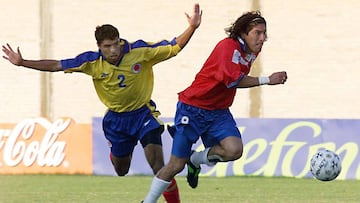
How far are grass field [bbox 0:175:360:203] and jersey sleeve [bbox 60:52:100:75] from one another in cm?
262

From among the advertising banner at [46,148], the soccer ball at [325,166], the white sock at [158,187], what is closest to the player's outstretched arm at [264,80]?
the white sock at [158,187]

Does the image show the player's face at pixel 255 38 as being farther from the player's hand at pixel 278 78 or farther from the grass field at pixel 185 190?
the grass field at pixel 185 190

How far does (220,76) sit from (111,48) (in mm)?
1190

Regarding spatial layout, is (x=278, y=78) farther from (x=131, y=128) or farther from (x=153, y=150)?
(x=131, y=128)

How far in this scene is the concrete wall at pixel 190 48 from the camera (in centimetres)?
2198

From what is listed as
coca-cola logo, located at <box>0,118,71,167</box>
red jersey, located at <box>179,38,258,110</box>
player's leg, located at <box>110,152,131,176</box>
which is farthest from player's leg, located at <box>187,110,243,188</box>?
coca-cola logo, located at <box>0,118,71,167</box>

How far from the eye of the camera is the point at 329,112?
22250 mm

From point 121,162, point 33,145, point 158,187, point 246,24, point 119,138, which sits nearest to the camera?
point 158,187

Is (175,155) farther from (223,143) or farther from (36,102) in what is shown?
(36,102)

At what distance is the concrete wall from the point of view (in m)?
22.0

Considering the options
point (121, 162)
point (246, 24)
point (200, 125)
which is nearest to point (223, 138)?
point (200, 125)

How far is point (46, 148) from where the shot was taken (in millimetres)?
19500

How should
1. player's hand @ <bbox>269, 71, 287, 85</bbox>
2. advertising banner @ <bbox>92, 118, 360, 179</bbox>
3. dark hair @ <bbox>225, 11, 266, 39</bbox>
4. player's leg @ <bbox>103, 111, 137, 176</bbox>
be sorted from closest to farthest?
Answer: 1. player's hand @ <bbox>269, 71, 287, 85</bbox>
2. dark hair @ <bbox>225, 11, 266, 39</bbox>
3. player's leg @ <bbox>103, 111, 137, 176</bbox>
4. advertising banner @ <bbox>92, 118, 360, 179</bbox>

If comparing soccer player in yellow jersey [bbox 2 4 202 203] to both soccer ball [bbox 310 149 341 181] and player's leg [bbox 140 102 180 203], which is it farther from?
soccer ball [bbox 310 149 341 181]
